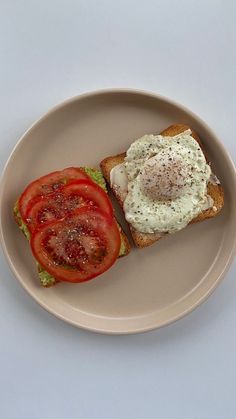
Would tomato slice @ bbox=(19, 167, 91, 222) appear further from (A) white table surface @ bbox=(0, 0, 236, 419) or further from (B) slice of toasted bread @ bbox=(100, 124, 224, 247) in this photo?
(A) white table surface @ bbox=(0, 0, 236, 419)

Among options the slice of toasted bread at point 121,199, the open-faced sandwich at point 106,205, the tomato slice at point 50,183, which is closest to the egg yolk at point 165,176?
the open-faced sandwich at point 106,205

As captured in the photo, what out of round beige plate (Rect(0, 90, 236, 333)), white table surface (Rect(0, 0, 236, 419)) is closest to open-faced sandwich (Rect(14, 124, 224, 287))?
round beige plate (Rect(0, 90, 236, 333))

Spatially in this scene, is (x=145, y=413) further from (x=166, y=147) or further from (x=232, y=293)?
(x=166, y=147)

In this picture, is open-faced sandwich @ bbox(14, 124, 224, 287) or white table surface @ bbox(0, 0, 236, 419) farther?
white table surface @ bbox(0, 0, 236, 419)

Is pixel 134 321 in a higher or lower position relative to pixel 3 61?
lower

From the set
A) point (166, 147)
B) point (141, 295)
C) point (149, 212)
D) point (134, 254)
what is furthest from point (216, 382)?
point (166, 147)

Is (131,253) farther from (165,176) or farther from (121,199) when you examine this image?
(165,176)

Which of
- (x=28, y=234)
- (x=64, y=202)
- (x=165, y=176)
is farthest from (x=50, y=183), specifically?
(x=165, y=176)
